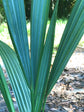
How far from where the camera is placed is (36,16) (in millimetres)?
885

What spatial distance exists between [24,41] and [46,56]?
0.32 feet

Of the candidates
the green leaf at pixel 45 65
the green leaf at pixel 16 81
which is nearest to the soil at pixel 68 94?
the green leaf at pixel 16 81

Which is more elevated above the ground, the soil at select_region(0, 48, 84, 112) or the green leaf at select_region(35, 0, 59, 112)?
the green leaf at select_region(35, 0, 59, 112)

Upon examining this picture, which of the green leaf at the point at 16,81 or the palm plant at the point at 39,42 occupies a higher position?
the palm plant at the point at 39,42

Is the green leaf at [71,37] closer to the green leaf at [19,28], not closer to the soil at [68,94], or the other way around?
the green leaf at [19,28]

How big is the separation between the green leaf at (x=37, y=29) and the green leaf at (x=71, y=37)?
8 cm

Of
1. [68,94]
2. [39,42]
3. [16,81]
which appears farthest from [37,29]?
[68,94]

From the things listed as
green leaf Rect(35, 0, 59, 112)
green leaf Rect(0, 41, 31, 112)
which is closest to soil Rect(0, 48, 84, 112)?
green leaf Rect(0, 41, 31, 112)

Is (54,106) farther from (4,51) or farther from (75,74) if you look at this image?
(4,51)

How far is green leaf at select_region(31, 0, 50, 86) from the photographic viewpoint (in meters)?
0.84

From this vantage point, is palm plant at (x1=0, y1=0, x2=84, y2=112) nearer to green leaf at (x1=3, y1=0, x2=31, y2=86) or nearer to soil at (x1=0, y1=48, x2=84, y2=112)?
green leaf at (x1=3, y1=0, x2=31, y2=86)

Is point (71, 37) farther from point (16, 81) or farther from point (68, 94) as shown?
point (68, 94)

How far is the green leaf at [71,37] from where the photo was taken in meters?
→ 0.85

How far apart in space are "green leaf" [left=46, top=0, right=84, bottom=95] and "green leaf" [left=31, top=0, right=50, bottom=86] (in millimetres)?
84
